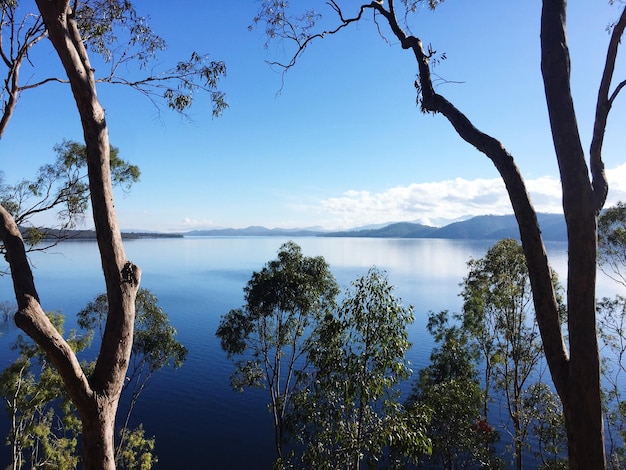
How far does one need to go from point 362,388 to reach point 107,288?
9.04 ft

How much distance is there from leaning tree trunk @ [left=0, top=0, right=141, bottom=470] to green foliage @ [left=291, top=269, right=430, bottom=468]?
243 cm

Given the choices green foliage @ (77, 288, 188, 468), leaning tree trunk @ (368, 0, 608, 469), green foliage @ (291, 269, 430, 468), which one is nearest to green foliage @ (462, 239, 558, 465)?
green foliage @ (291, 269, 430, 468)

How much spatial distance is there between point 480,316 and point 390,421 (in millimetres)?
9587

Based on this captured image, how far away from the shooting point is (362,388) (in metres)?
4.03

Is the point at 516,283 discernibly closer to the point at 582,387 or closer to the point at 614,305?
the point at 614,305

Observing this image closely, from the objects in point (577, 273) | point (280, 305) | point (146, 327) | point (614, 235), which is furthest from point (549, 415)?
point (146, 327)

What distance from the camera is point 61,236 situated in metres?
6.17

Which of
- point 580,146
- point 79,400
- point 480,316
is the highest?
point 580,146

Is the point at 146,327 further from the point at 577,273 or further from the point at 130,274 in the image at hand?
the point at 577,273

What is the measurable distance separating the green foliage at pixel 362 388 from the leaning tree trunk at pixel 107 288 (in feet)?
7.98

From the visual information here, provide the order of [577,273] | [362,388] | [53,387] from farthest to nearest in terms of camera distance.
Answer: [53,387]
[362,388]
[577,273]

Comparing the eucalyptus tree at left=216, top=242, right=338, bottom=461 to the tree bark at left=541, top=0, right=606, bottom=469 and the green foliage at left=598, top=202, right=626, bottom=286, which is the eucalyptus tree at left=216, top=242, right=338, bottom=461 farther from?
the tree bark at left=541, top=0, right=606, bottom=469

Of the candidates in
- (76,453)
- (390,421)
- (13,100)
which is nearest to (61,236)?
(13,100)

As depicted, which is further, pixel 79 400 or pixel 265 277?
pixel 265 277
